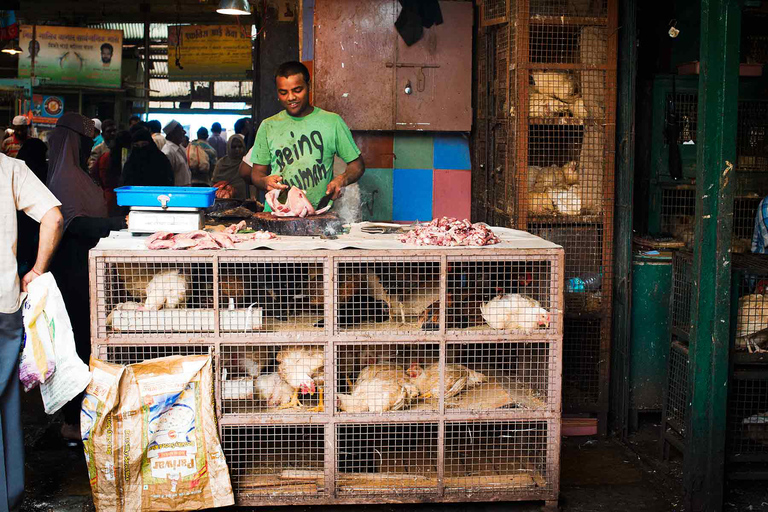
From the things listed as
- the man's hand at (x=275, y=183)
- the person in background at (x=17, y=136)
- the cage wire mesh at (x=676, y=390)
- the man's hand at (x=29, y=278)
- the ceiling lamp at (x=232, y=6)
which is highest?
the ceiling lamp at (x=232, y=6)

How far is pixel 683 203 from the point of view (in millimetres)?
6996

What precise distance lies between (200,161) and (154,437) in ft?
33.2

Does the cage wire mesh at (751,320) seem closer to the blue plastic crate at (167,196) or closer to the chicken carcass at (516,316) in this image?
the chicken carcass at (516,316)

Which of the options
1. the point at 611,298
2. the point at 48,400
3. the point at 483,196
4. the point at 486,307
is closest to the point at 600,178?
the point at 611,298

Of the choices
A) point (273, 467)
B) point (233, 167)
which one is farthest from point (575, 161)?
point (233, 167)

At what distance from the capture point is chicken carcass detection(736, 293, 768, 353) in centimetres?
513

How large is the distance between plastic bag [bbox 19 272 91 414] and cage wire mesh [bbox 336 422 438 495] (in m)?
1.51

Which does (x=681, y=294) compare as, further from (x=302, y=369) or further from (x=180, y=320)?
(x=180, y=320)

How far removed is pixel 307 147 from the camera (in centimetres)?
658

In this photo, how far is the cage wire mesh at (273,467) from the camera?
4.73 metres

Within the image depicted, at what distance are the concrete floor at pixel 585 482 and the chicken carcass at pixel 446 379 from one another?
71 cm

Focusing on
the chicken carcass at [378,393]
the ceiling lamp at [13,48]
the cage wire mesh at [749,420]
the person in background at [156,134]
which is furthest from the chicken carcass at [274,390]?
the ceiling lamp at [13,48]

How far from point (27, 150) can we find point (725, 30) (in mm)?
5429

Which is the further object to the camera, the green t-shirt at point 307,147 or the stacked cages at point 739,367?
the green t-shirt at point 307,147
